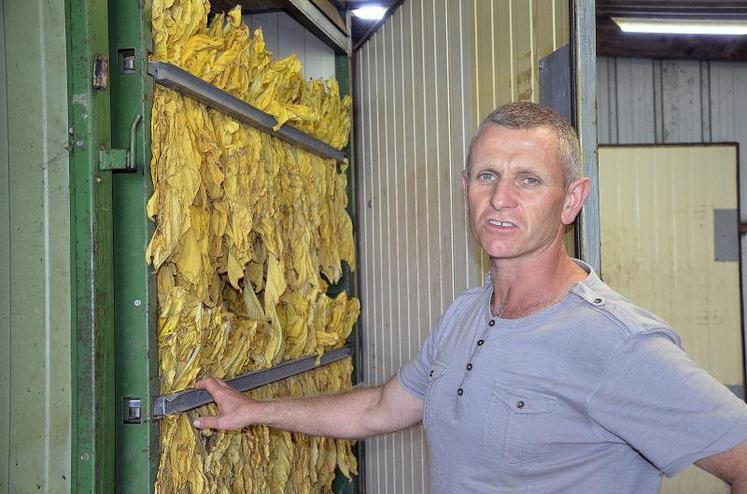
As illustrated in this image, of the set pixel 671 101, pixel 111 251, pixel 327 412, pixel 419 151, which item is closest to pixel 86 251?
pixel 111 251

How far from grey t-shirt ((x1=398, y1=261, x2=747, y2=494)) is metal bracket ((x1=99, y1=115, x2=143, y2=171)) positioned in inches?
44.6

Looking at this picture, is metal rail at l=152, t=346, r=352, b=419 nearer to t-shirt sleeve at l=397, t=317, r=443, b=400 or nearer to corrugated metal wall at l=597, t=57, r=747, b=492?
t-shirt sleeve at l=397, t=317, r=443, b=400

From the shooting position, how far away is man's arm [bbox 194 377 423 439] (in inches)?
107

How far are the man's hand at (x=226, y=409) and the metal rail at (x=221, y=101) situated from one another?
1.00 meters

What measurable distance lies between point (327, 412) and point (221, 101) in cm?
119

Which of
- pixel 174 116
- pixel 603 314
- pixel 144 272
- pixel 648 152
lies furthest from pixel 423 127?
pixel 648 152

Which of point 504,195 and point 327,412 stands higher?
point 504,195

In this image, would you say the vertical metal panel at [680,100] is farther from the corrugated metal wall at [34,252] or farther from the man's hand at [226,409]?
the corrugated metal wall at [34,252]

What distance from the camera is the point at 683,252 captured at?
26.3 feet

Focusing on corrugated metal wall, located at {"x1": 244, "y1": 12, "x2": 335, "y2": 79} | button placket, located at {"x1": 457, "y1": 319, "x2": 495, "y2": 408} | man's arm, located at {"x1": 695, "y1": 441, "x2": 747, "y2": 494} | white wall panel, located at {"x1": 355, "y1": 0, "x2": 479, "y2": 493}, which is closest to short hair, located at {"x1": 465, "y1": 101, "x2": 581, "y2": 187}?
button placket, located at {"x1": 457, "y1": 319, "x2": 495, "y2": 408}

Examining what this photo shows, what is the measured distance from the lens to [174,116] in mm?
2621

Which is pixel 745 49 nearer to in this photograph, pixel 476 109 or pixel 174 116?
pixel 476 109

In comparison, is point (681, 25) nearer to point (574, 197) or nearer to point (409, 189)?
point (409, 189)

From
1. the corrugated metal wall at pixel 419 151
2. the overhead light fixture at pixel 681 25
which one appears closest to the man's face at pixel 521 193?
the corrugated metal wall at pixel 419 151
